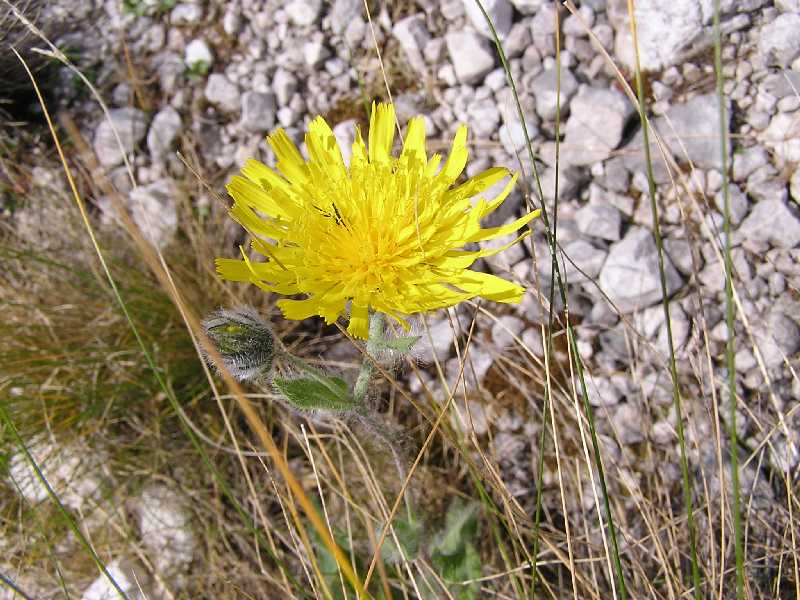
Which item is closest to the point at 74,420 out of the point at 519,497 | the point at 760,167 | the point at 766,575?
the point at 519,497

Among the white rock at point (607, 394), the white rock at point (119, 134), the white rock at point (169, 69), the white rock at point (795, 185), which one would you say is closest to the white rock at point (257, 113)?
the white rock at point (169, 69)

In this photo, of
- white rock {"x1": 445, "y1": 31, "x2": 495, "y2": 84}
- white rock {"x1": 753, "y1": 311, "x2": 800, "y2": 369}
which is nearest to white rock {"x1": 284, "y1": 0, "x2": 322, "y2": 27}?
white rock {"x1": 445, "y1": 31, "x2": 495, "y2": 84}

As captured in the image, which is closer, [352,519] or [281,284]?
[281,284]

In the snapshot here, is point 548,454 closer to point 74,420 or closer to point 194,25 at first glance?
point 74,420

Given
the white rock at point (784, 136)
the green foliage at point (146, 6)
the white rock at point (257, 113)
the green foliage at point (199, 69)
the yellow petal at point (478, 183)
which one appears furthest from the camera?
the green foliage at point (146, 6)

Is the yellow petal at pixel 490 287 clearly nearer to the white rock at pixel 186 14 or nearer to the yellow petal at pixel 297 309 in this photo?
the yellow petal at pixel 297 309

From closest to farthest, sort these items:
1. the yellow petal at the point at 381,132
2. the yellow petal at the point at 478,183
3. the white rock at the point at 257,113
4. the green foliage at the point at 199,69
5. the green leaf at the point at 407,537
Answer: the yellow petal at the point at 478,183 < the yellow petal at the point at 381,132 < the green leaf at the point at 407,537 < the white rock at the point at 257,113 < the green foliage at the point at 199,69
